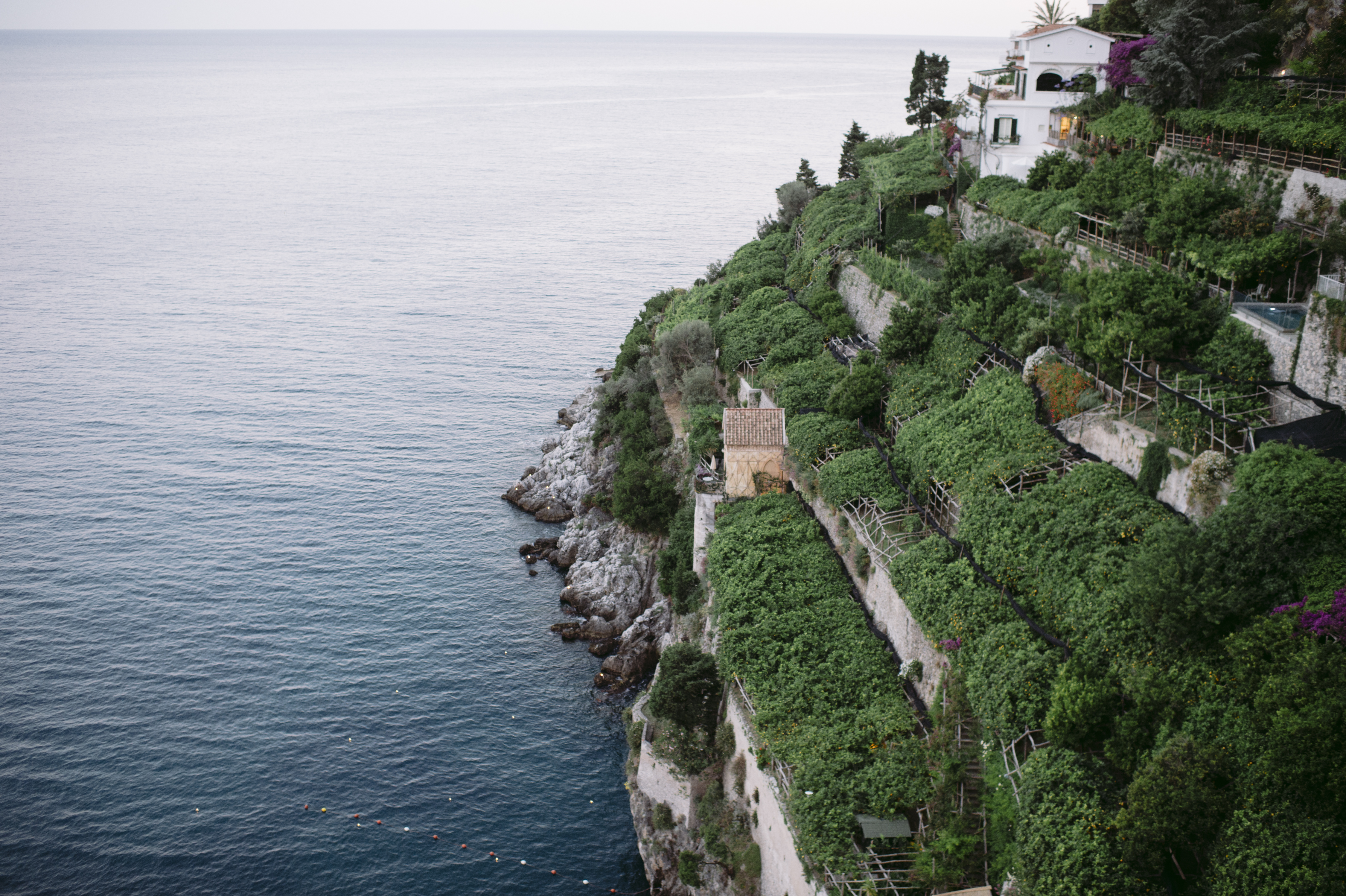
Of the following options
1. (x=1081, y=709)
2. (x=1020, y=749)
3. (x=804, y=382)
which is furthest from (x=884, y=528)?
(x=804, y=382)

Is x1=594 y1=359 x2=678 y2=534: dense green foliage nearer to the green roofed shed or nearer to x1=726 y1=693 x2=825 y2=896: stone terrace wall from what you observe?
x1=726 y1=693 x2=825 y2=896: stone terrace wall

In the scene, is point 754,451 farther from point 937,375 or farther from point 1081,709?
point 1081,709

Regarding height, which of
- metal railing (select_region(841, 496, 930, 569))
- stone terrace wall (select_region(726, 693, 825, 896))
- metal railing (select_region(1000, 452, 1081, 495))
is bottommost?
stone terrace wall (select_region(726, 693, 825, 896))

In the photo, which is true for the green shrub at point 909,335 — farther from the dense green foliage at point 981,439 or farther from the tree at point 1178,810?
the tree at point 1178,810

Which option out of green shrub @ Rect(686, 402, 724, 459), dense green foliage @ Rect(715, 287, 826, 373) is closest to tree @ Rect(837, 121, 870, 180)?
dense green foliage @ Rect(715, 287, 826, 373)

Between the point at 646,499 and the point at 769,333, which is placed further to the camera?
the point at 769,333

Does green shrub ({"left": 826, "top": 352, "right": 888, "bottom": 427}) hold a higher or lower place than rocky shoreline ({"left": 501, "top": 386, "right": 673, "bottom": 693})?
higher

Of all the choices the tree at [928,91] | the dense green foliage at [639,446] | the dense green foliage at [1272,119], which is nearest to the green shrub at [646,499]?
the dense green foliage at [639,446]
